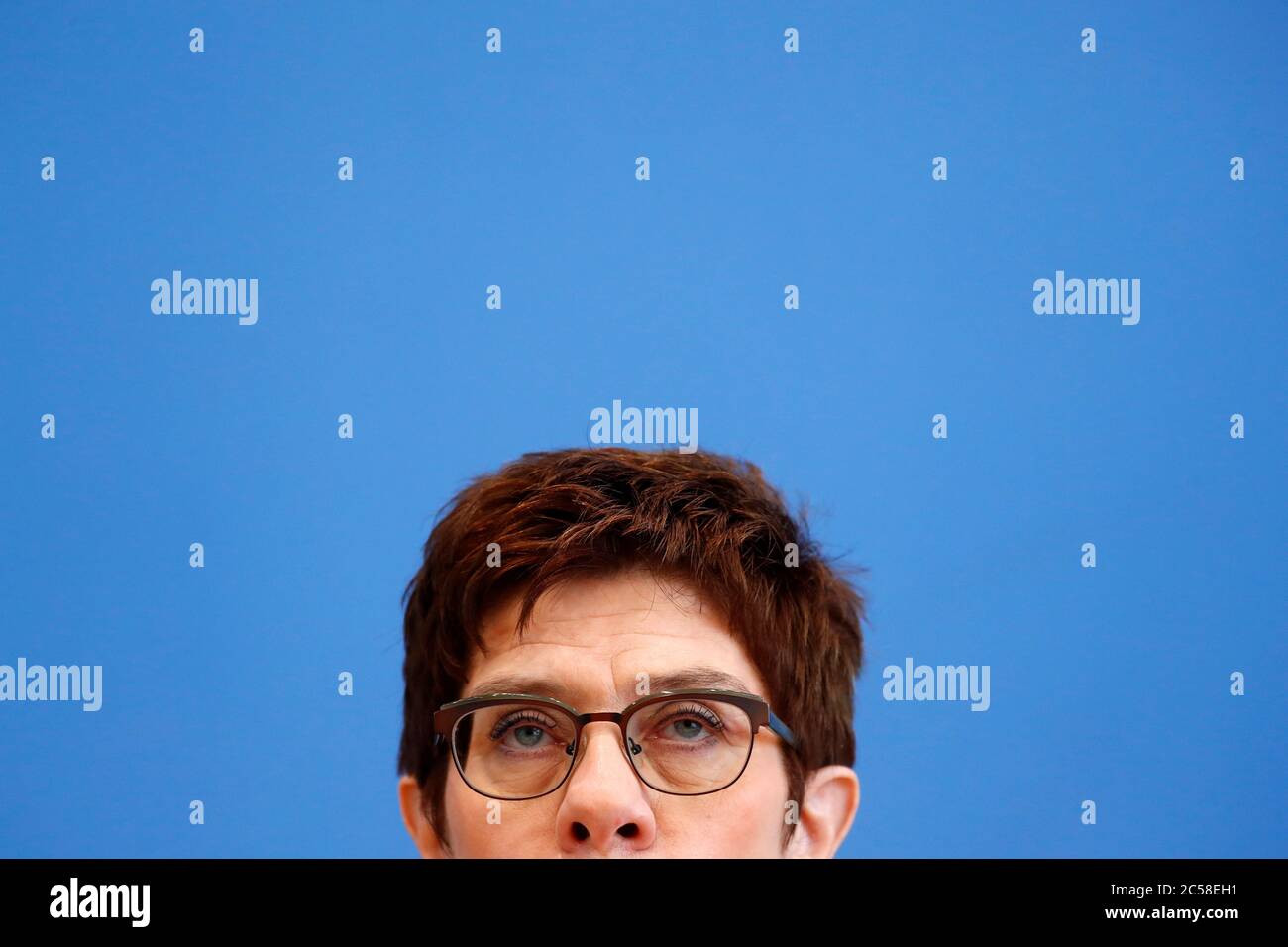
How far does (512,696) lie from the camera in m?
1.51

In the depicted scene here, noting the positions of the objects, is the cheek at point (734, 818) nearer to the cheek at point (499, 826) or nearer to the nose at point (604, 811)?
the nose at point (604, 811)

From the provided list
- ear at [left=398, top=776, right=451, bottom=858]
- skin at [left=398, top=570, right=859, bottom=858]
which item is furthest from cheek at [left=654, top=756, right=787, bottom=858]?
ear at [left=398, top=776, right=451, bottom=858]

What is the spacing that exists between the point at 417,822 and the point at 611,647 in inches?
18.3

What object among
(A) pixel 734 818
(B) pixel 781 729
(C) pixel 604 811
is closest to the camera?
(C) pixel 604 811

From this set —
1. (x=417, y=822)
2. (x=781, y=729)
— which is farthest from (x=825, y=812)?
(x=417, y=822)

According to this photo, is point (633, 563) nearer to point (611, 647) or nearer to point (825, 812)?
point (611, 647)

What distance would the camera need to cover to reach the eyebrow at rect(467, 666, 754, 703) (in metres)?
1.53

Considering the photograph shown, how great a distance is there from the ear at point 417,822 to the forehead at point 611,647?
0.76 feet

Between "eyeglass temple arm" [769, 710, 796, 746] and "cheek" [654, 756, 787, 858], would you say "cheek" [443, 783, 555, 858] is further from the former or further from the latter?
"eyeglass temple arm" [769, 710, 796, 746]

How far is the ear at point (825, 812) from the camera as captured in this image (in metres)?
1.66

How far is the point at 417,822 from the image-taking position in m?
1.73

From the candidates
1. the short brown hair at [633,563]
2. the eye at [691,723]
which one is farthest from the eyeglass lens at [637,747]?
the short brown hair at [633,563]
